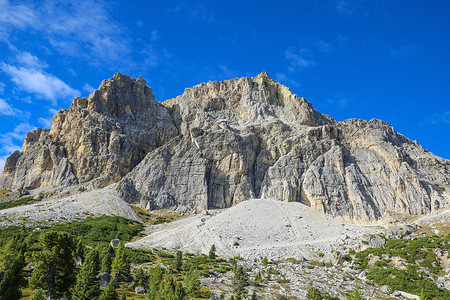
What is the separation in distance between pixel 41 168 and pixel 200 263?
97310 millimetres

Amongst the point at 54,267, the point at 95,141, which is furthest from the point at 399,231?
the point at 95,141

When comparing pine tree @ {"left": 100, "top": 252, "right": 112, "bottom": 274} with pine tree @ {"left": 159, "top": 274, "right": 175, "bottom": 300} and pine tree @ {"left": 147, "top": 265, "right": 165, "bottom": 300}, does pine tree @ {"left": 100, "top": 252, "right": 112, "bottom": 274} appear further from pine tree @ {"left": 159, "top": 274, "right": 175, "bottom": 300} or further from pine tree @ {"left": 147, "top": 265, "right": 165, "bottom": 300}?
pine tree @ {"left": 159, "top": 274, "right": 175, "bottom": 300}

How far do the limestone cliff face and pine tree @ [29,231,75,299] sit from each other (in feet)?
299

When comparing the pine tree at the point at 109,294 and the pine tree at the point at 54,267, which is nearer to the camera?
the pine tree at the point at 109,294

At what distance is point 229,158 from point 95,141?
52.8 meters

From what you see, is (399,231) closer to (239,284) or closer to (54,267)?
(239,284)

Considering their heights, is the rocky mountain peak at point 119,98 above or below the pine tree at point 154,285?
above

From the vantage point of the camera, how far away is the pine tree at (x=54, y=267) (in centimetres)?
3478

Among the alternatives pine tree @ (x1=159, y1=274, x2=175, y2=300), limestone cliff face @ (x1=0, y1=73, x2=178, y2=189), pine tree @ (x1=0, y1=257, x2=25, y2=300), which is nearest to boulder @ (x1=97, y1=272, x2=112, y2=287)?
pine tree @ (x1=159, y1=274, x2=175, y2=300)

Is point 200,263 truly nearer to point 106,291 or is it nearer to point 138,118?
point 106,291

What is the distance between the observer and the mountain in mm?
114375

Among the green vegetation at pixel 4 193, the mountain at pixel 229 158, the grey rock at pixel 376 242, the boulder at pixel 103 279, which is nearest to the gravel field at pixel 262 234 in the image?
the grey rock at pixel 376 242

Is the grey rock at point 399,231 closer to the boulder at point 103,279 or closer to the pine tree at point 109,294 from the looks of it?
the boulder at point 103,279

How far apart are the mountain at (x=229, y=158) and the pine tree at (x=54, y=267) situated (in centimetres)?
7809
